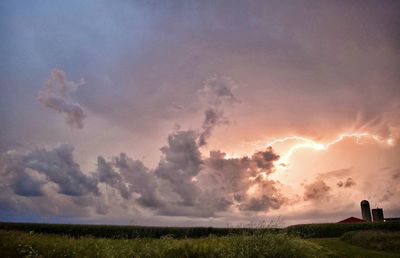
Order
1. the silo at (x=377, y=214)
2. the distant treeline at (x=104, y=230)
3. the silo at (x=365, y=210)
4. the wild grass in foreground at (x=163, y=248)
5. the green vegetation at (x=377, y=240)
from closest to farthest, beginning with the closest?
the wild grass in foreground at (x=163, y=248) → the green vegetation at (x=377, y=240) → the distant treeline at (x=104, y=230) → the silo at (x=377, y=214) → the silo at (x=365, y=210)

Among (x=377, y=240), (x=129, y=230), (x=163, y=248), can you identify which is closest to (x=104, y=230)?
(x=129, y=230)

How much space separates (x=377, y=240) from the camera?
32.3 m

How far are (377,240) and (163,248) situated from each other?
22305 mm

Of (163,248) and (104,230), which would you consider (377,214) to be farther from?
(163,248)

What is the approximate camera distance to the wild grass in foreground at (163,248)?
19.5m

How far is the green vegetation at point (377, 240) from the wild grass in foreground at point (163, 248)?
11.6 m

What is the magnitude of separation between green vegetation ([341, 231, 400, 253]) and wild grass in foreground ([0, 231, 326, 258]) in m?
11.6

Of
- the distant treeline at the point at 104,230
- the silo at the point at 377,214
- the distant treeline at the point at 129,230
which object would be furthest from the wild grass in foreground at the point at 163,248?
the silo at the point at 377,214

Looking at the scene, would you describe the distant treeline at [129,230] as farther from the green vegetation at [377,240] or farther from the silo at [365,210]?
the silo at [365,210]

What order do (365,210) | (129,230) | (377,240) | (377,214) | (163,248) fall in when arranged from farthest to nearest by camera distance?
(365,210)
(377,214)
(129,230)
(377,240)
(163,248)

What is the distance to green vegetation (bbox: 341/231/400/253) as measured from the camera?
98.8 feet

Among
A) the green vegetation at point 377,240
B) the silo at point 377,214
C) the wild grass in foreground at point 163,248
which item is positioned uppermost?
the silo at point 377,214

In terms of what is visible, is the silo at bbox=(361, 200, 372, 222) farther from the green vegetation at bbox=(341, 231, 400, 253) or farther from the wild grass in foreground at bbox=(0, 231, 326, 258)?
the wild grass in foreground at bbox=(0, 231, 326, 258)

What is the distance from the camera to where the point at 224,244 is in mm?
21750
